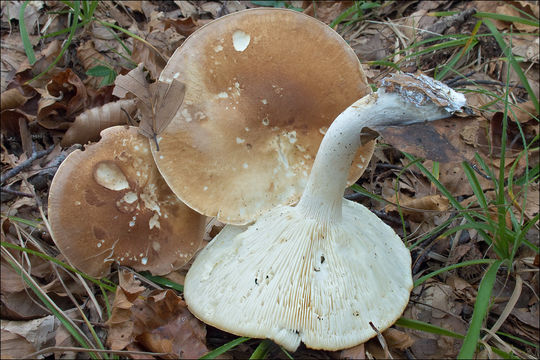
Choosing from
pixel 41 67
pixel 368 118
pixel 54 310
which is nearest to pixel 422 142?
pixel 368 118

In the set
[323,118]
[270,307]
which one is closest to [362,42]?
[323,118]

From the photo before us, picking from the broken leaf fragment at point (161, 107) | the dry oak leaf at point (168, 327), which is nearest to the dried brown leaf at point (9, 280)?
the dry oak leaf at point (168, 327)

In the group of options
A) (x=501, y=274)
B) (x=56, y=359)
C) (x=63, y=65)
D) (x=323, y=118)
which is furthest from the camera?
(x=63, y=65)

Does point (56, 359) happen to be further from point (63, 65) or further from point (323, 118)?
point (63, 65)

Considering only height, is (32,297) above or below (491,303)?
above

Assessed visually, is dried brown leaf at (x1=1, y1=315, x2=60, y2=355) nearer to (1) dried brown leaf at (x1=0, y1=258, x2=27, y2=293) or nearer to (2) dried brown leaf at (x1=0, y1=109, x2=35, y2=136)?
(1) dried brown leaf at (x1=0, y1=258, x2=27, y2=293)

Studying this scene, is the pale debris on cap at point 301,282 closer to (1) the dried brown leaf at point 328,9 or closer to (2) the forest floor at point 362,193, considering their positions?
(2) the forest floor at point 362,193
